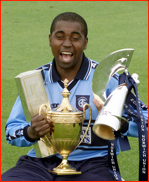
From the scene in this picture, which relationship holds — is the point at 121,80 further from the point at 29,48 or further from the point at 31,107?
the point at 29,48

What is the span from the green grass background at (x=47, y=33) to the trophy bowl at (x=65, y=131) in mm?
1756

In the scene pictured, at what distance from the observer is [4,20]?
22.9 feet

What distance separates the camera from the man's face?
64.7 inches

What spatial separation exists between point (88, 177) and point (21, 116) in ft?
1.58

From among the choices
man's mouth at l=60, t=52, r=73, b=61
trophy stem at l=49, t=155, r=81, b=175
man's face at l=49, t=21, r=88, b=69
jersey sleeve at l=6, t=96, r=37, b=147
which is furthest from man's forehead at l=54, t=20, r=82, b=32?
trophy stem at l=49, t=155, r=81, b=175

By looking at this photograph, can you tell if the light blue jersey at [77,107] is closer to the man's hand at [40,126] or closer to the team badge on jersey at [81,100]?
the team badge on jersey at [81,100]

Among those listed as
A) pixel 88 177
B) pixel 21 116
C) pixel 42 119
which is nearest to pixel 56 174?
pixel 88 177

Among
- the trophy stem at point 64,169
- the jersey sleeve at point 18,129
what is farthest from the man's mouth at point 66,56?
the trophy stem at point 64,169

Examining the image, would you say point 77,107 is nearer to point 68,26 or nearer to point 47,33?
point 68,26

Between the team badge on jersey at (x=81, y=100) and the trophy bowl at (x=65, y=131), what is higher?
the team badge on jersey at (x=81, y=100)

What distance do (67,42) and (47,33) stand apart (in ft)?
16.3

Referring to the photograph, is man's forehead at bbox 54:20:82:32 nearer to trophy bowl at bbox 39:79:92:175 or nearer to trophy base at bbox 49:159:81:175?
trophy bowl at bbox 39:79:92:175

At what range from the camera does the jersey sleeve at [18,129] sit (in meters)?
1.62

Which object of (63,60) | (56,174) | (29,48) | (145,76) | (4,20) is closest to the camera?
(56,174)
